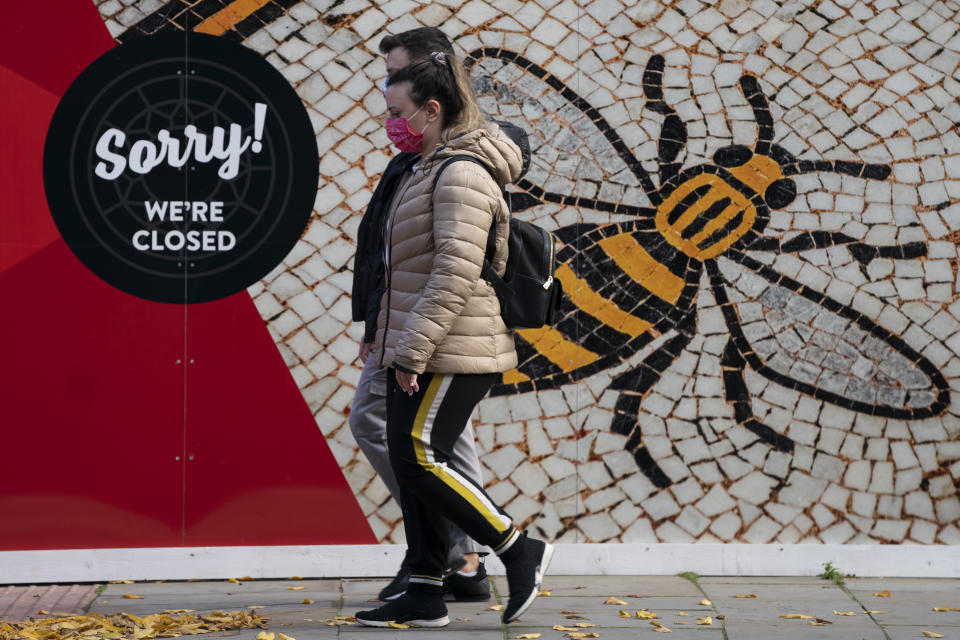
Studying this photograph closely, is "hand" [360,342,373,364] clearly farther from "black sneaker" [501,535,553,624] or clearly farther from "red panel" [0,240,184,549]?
"red panel" [0,240,184,549]

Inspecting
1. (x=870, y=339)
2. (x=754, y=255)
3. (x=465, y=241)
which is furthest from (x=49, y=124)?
(x=870, y=339)

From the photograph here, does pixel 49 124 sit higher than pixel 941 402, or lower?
higher

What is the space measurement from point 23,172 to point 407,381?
216 centimetres

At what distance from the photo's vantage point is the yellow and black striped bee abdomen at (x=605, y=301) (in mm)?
5219

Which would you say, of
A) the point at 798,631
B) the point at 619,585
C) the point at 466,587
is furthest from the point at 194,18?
the point at 798,631

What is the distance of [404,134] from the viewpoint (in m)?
4.27

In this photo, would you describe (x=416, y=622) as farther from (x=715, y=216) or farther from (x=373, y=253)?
(x=715, y=216)

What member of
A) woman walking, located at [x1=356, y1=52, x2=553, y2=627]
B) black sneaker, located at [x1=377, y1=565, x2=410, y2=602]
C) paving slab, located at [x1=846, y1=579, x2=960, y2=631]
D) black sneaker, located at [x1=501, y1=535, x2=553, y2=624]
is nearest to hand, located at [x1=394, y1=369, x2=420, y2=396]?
woman walking, located at [x1=356, y1=52, x2=553, y2=627]

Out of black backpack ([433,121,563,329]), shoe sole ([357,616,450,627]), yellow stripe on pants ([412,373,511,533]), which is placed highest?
black backpack ([433,121,563,329])

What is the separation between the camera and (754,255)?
5.22m

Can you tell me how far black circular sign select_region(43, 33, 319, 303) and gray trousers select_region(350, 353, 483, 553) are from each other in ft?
2.80

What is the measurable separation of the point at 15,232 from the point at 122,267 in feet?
1.51

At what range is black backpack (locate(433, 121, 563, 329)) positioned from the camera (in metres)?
4.18

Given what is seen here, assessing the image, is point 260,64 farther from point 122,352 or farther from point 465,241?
point 465,241
